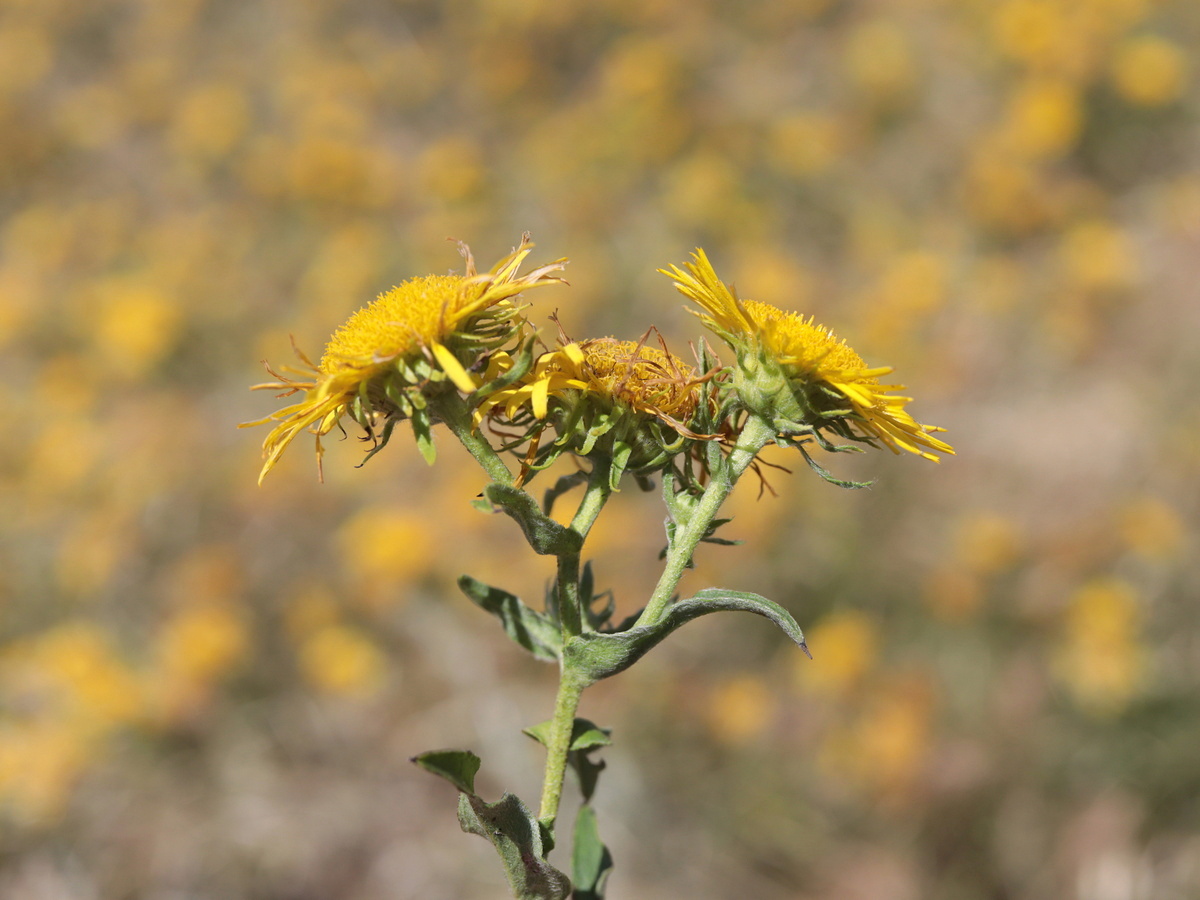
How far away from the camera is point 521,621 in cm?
163

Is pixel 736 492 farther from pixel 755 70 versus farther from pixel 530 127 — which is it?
pixel 755 70

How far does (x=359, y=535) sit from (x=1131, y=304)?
630cm

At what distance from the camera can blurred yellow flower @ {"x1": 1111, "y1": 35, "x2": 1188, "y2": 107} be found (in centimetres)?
801

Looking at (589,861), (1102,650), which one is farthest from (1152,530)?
(589,861)

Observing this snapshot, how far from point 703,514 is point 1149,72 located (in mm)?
9009

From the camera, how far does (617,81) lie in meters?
9.41

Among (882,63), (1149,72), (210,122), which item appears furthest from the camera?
(210,122)

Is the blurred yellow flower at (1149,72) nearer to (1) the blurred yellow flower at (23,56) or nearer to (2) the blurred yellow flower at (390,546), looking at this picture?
(2) the blurred yellow flower at (390,546)

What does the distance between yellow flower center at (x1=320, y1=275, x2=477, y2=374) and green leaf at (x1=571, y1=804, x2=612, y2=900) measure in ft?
3.32

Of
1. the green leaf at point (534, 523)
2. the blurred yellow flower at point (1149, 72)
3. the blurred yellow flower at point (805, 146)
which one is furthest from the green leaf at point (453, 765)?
the blurred yellow flower at point (1149, 72)

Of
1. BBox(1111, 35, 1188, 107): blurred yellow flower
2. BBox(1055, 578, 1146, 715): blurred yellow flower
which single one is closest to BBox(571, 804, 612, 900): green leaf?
BBox(1055, 578, 1146, 715): blurred yellow flower

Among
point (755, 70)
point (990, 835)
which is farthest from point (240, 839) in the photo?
point (755, 70)

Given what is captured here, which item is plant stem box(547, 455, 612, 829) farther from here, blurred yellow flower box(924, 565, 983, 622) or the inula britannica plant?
blurred yellow flower box(924, 565, 983, 622)

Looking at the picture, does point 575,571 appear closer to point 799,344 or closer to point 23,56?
point 799,344
